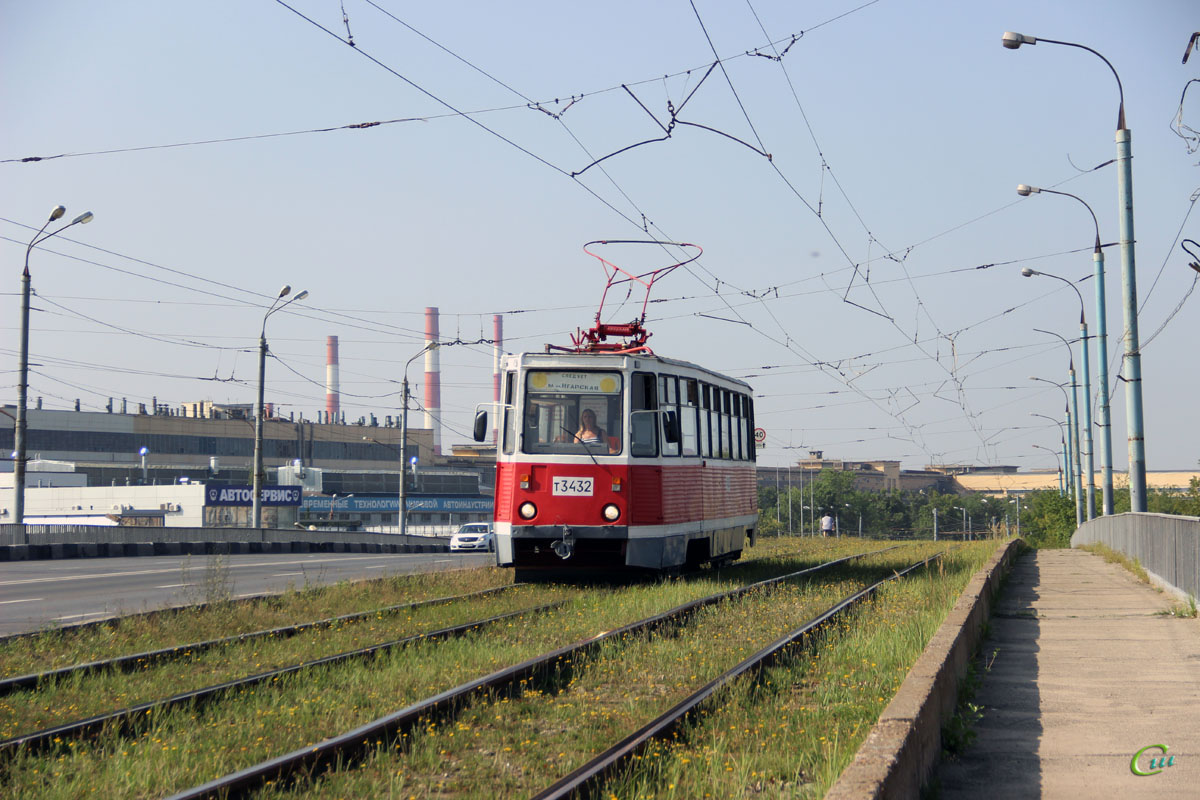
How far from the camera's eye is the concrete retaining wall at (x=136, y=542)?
3033 centimetres

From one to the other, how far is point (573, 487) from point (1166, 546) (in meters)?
7.37

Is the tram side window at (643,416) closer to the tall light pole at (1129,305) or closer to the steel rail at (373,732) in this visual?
the steel rail at (373,732)

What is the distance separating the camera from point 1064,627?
1269cm

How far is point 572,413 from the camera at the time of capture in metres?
16.4

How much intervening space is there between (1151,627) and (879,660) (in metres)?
4.38

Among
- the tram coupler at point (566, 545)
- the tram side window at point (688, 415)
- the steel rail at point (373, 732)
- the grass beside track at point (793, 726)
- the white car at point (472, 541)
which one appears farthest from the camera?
the white car at point (472, 541)

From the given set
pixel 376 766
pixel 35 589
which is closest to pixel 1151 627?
pixel 376 766

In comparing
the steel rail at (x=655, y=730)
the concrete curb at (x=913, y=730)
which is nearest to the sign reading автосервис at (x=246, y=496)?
the steel rail at (x=655, y=730)

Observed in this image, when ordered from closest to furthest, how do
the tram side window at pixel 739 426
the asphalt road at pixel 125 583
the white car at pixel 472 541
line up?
the asphalt road at pixel 125 583 < the tram side window at pixel 739 426 < the white car at pixel 472 541

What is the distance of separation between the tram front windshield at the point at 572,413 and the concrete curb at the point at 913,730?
22.8 ft

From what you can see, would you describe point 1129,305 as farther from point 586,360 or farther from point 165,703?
point 165,703

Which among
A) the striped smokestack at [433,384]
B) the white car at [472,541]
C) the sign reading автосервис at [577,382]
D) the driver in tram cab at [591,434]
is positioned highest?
the striped smokestack at [433,384]

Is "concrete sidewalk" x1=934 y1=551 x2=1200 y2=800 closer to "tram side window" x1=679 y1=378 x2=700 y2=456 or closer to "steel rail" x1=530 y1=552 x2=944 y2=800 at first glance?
"steel rail" x1=530 y1=552 x2=944 y2=800

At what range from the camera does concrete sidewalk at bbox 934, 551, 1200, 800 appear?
20.1 ft
